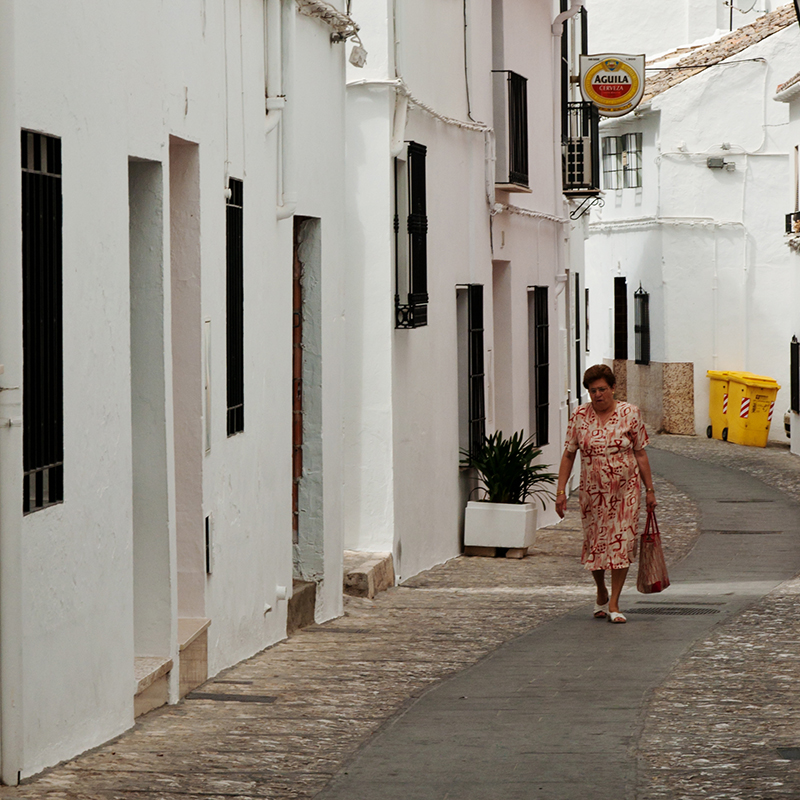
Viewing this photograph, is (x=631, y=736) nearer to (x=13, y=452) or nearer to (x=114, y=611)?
(x=114, y=611)

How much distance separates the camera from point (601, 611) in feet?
32.3

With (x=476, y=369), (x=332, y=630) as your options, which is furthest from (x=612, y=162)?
(x=332, y=630)

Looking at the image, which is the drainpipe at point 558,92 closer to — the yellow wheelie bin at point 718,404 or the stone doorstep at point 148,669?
the yellow wheelie bin at point 718,404

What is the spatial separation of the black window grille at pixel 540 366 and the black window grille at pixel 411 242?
18.7 ft

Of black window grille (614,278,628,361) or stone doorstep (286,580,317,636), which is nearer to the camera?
stone doorstep (286,580,317,636)

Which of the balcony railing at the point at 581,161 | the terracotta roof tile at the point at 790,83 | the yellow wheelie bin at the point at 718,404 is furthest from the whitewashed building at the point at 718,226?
the balcony railing at the point at 581,161

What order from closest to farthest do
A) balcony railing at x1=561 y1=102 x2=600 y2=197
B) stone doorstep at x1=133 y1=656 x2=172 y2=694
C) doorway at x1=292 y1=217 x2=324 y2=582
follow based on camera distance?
1. stone doorstep at x1=133 y1=656 x2=172 y2=694
2. doorway at x1=292 y1=217 x2=324 y2=582
3. balcony railing at x1=561 y1=102 x2=600 y2=197

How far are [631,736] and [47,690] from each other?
2.33 metres

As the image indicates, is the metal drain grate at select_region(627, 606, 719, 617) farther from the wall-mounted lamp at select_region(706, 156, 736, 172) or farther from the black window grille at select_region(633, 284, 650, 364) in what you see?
the wall-mounted lamp at select_region(706, 156, 736, 172)

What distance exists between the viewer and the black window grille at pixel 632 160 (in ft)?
106

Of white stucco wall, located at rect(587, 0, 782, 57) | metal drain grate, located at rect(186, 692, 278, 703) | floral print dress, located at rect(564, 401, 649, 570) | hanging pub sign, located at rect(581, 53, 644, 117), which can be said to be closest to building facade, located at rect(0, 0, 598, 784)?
metal drain grate, located at rect(186, 692, 278, 703)

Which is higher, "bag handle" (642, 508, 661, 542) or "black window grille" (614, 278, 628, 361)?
"black window grille" (614, 278, 628, 361)

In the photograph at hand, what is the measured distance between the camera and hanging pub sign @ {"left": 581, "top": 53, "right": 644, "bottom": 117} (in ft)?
66.4

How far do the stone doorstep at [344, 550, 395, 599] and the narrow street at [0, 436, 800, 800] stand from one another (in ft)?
0.45
